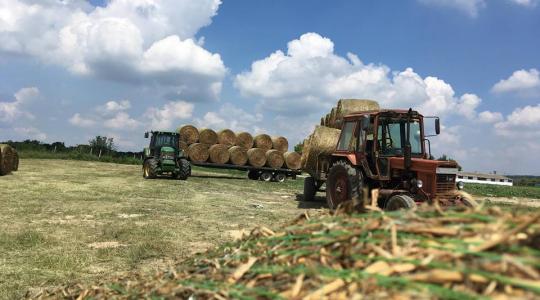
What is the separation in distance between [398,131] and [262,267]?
839cm

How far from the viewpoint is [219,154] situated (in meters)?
24.5

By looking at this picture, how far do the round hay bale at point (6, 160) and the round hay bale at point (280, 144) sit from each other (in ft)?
43.3

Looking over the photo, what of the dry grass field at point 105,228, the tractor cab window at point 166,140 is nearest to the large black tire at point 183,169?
the tractor cab window at point 166,140

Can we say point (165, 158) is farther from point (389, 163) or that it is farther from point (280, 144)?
point (389, 163)

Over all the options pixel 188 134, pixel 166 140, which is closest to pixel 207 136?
pixel 188 134

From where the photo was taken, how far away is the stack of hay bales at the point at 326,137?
13.7 meters

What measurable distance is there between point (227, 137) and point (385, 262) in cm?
2322

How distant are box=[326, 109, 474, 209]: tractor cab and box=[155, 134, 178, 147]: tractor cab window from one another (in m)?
12.2

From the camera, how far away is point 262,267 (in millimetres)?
2537

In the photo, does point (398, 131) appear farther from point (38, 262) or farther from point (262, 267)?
point (262, 267)

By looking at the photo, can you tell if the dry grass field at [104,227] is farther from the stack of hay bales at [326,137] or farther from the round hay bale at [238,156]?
the round hay bale at [238,156]

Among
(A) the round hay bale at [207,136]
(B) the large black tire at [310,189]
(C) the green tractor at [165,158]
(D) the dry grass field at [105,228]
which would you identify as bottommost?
(D) the dry grass field at [105,228]

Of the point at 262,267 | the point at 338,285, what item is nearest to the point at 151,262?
the point at 262,267

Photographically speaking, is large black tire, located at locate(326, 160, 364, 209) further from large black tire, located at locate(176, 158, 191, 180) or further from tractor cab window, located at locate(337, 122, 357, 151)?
large black tire, located at locate(176, 158, 191, 180)
